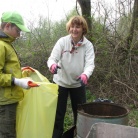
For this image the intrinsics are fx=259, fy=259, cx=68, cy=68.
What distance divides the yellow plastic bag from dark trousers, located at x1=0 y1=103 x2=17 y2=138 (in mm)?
141

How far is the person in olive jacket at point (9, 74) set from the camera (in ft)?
7.22

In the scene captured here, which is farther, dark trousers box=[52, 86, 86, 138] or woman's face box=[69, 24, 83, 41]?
dark trousers box=[52, 86, 86, 138]

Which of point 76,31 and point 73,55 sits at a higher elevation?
point 76,31

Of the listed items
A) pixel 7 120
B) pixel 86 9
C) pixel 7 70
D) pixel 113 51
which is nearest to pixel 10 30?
pixel 7 70

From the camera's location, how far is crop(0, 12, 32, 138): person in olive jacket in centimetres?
220

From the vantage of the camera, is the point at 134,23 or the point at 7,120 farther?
the point at 134,23

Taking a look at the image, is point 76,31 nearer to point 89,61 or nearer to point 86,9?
point 89,61

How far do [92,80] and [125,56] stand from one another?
0.83m

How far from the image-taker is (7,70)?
2252 mm

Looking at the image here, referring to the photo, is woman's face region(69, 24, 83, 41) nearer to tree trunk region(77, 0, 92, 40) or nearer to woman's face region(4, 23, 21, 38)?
woman's face region(4, 23, 21, 38)

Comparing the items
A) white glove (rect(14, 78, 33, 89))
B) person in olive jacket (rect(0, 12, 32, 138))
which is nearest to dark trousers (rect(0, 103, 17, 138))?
person in olive jacket (rect(0, 12, 32, 138))

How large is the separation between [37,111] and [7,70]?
0.53 metres

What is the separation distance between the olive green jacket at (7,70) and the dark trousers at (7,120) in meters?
0.07

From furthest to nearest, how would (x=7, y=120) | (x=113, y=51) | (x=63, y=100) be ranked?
(x=113, y=51)
(x=63, y=100)
(x=7, y=120)
